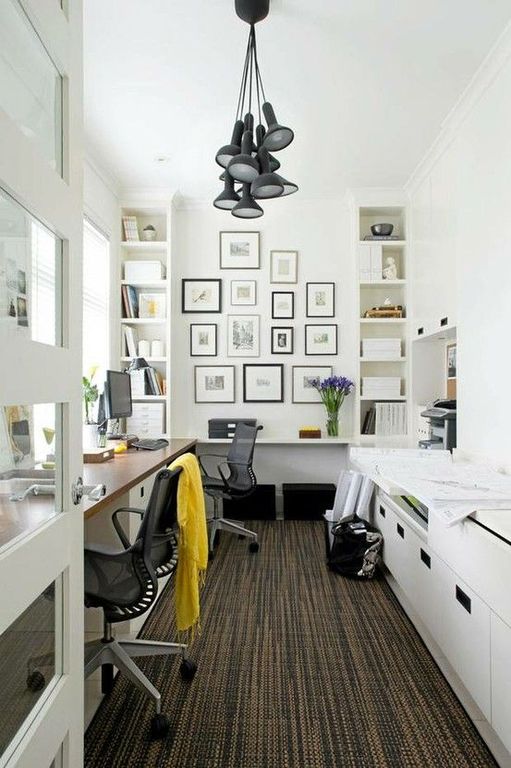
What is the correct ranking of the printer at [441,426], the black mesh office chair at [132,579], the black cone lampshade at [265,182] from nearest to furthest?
1. the black mesh office chair at [132,579]
2. the black cone lampshade at [265,182]
3. the printer at [441,426]

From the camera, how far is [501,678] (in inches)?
55.8

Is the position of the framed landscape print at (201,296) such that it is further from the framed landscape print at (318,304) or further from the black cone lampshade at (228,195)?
the black cone lampshade at (228,195)

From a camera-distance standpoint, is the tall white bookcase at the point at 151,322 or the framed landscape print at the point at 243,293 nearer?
the tall white bookcase at the point at 151,322

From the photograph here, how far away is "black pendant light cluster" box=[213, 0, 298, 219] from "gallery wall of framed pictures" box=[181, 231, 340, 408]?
160cm

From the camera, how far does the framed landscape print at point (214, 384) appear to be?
4.45 meters

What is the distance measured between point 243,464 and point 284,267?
1895mm

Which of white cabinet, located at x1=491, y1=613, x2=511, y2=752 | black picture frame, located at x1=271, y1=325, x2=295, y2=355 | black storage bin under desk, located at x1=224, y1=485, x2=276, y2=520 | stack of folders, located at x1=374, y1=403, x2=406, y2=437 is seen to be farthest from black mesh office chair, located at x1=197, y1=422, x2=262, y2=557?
white cabinet, located at x1=491, y1=613, x2=511, y2=752

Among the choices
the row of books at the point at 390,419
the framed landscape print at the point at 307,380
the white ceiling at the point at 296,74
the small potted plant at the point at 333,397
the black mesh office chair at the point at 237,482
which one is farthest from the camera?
the framed landscape print at the point at 307,380

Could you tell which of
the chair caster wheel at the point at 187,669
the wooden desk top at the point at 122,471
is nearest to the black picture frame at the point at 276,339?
the wooden desk top at the point at 122,471

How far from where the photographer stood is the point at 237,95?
2799mm

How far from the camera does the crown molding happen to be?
2367 mm

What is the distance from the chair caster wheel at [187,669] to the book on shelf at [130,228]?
3.44m

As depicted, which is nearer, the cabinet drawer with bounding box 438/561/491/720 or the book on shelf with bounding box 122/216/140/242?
the cabinet drawer with bounding box 438/561/491/720

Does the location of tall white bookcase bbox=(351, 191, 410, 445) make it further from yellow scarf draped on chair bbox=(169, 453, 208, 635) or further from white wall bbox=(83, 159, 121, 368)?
yellow scarf draped on chair bbox=(169, 453, 208, 635)
